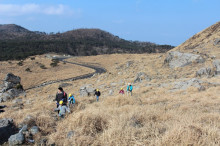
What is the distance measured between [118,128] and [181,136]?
1.26 m

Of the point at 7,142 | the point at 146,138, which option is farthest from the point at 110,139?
the point at 7,142

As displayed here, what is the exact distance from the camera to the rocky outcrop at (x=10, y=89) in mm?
21550

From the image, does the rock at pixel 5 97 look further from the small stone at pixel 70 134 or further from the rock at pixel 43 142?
the small stone at pixel 70 134

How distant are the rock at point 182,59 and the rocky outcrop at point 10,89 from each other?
2092 cm

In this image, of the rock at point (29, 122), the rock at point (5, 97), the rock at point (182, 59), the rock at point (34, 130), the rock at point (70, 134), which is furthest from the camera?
the rock at point (182, 59)

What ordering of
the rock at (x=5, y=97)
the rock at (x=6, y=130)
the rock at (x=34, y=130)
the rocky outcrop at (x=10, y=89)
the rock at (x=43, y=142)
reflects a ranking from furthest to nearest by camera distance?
the rocky outcrop at (x=10, y=89), the rock at (x=5, y=97), the rock at (x=34, y=130), the rock at (x=6, y=130), the rock at (x=43, y=142)

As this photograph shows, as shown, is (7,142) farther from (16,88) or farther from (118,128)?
(16,88)

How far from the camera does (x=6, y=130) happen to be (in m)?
4.42

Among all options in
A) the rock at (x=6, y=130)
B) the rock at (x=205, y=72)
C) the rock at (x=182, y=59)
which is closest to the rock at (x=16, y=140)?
the rock at (x=6, y=130)

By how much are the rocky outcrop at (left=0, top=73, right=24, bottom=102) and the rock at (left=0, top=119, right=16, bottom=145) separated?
1826 centimetres

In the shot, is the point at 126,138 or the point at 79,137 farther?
the point at 79,137

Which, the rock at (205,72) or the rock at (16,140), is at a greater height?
the rock at (205,72)

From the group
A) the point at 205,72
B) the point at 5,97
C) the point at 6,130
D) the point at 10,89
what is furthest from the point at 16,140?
the point at 10,89

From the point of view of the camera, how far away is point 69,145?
3.68 metres
